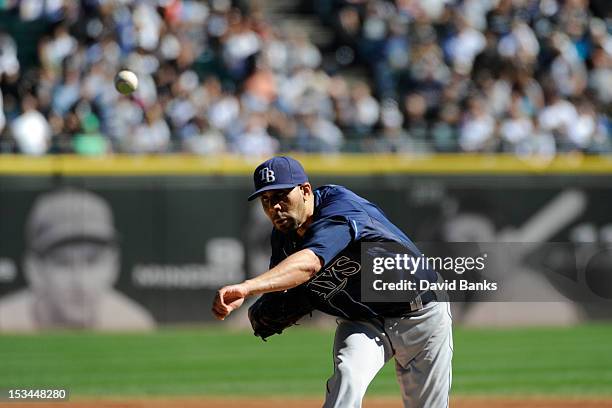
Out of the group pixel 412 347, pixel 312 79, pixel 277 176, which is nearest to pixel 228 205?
pixel 312 79

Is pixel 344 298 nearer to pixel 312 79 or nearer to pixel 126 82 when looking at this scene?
pixel 126 82

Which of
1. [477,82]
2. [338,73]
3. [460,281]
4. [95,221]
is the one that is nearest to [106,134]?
[95,221]

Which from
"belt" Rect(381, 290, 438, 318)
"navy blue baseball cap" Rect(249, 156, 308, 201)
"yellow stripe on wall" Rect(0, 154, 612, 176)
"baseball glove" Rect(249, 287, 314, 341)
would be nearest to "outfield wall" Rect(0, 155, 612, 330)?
"yellow stripe on wall" Rect(0, 154, 612, 176)

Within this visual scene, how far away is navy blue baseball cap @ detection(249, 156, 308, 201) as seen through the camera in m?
5.68

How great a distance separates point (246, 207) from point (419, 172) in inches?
105

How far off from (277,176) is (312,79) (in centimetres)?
1253

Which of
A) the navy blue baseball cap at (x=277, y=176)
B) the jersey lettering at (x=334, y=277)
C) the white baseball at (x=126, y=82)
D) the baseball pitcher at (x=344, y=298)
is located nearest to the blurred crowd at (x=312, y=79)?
the white baseball at (x=126, y=82)

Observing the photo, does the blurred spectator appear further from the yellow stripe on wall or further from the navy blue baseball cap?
the navy blue baseball cap

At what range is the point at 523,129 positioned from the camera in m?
17.6

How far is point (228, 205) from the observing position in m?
17.0

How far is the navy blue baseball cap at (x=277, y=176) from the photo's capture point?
18.6ft

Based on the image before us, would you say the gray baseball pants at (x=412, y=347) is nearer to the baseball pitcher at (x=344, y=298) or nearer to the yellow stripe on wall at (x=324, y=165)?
the baseball pitcher at (x=344, y=298)

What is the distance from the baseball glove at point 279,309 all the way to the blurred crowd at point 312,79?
10.4 m

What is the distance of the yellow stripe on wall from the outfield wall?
15 millimetres
